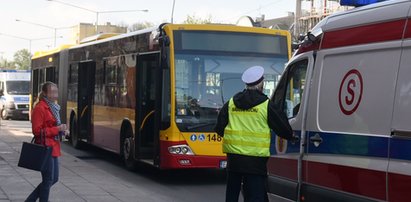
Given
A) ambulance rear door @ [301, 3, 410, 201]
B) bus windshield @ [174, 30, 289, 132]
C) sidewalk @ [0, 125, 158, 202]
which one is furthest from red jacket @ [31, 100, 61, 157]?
bus windshield @ [174, 30, 289, 132]

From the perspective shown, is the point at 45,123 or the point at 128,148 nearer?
the point at 45,123

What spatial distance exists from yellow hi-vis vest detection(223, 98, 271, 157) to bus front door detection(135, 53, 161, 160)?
243 inches

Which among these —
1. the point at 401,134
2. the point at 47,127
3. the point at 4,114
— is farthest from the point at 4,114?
the point at 401,134

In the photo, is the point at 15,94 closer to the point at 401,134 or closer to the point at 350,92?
the point at 350,92

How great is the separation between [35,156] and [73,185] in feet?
9.85

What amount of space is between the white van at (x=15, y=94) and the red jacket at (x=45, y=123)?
30.9 metres

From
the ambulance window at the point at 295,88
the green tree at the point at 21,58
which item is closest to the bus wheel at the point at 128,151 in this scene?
the ambulance window at the point at 295,88

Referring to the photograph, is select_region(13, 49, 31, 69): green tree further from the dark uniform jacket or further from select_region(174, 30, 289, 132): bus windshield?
the dark uniform jacket

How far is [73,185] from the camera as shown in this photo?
10.4 metres

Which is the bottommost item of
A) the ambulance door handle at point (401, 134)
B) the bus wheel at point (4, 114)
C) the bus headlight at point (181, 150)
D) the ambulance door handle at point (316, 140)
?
the bus wheel at point (4, 114)

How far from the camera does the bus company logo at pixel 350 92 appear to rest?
18.5ft

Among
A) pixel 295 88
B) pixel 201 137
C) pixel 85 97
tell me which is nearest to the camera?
pixel 295 88

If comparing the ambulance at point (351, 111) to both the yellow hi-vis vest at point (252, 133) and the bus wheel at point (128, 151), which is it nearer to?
the yellow hi-vis vest at point (252, 133)

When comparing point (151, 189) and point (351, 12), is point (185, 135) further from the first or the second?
point (351, 12)
